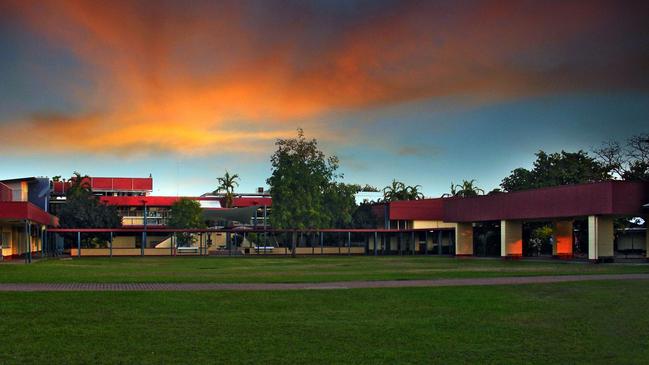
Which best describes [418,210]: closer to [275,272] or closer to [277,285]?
[275,272]

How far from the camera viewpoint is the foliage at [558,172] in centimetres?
7319

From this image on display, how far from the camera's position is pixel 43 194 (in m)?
79.9

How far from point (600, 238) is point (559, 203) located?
15.8ft

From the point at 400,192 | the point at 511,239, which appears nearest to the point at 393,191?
the point at 400,192

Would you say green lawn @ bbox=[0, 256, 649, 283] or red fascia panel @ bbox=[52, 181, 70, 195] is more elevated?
red fascia panel @ bbox=[52, 181, 70, 195]

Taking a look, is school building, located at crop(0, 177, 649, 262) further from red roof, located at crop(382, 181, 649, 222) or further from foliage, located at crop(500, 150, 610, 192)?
foliage, located at crop(500, 150, 610, 192)

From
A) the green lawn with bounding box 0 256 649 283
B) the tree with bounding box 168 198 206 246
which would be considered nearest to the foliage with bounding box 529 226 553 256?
the green lawn with bounding box 0 256 649 283

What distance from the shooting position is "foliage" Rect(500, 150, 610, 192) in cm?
7319

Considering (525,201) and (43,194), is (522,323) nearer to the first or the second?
(525,201)

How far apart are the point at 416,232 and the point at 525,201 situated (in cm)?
2877

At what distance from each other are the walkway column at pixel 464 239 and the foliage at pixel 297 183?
44.8ft

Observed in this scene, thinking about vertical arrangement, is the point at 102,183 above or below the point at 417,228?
above

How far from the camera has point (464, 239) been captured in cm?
7069

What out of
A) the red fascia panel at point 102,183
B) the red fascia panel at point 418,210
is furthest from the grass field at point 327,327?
the red fascia panel at point 102,183
